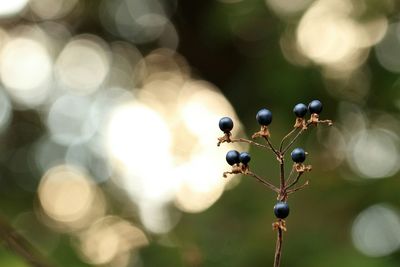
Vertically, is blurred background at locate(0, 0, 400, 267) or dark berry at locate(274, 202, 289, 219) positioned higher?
blurred background at locate(0, 0, 400, 267)

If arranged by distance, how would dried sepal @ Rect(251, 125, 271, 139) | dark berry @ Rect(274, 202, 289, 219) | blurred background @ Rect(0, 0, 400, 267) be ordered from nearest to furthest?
dark berry @ Rect(274, 202, 289, 219)
dried sepal @ Rect(251, 125, 271, 139)
blurred background @ Rect(0, 0, 400, 267)

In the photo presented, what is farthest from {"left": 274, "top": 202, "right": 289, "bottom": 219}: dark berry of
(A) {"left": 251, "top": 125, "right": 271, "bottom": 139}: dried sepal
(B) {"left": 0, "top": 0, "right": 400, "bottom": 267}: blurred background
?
(B) {"left": 0, "top": 0, "right": 400, "bottom": 267}: blurred background

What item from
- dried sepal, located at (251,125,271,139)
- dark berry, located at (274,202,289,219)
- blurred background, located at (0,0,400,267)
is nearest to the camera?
dark berry, located at (274,202,289,219)

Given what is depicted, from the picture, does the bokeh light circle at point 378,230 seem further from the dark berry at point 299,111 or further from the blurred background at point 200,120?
the dark berry at point 299,111

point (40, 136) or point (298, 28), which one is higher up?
point (298, 28)

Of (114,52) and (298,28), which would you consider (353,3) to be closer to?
(298,28)

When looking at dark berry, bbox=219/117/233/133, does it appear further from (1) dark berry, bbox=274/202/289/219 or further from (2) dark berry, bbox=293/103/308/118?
(1) dark berry, bbox=274/202/289/219

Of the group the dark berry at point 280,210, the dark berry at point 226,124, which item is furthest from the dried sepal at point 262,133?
the dark berry at point 280,210

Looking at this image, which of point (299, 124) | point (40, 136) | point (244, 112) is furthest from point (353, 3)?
point (40, 136)

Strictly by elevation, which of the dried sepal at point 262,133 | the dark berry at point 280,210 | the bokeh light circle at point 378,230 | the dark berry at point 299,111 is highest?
the bokeh light circle at point 378,230
